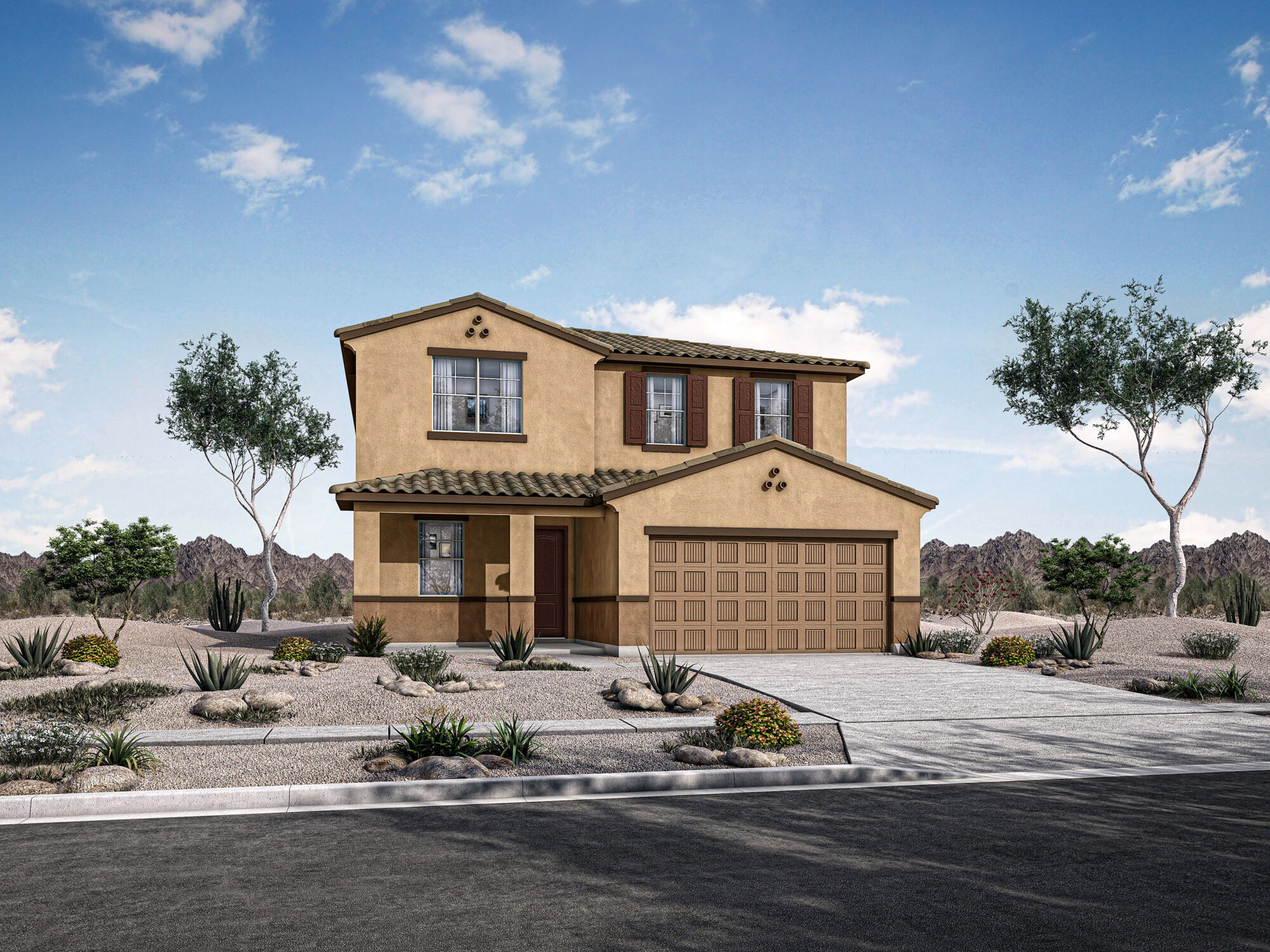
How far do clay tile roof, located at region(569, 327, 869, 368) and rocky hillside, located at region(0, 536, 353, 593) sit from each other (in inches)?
2298

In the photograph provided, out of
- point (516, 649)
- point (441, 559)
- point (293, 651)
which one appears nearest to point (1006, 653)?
point (516, 649)

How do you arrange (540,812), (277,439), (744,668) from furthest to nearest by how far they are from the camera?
1. (277,439)
2. (744,668)
3. (540,812)

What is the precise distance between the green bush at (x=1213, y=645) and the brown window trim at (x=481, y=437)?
15648 millimetres

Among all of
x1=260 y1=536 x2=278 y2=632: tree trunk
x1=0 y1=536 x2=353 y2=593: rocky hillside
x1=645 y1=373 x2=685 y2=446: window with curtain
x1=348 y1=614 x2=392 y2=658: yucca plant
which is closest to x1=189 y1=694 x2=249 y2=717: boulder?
x1=348 y1=614 x2=392 y2=658: yucca plant

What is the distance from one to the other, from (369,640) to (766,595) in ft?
27.5

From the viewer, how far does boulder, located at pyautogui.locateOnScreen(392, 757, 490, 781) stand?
377 inches

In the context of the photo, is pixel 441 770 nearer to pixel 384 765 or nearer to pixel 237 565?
pixel 384 765

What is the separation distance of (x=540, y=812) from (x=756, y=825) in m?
1.85

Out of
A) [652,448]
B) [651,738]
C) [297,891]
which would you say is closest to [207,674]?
[651,738]

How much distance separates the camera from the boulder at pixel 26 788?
29.1 ft

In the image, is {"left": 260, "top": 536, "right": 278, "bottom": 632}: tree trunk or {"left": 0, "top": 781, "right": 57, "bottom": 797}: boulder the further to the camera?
{"left": 260, "top": 536, "right": 278, "bottom": 632}: tree trunk

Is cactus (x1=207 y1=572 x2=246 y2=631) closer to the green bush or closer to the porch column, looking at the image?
the porch column

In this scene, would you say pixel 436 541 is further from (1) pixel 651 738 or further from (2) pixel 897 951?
(2) pixel 897 951

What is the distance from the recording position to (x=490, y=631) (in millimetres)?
22984
